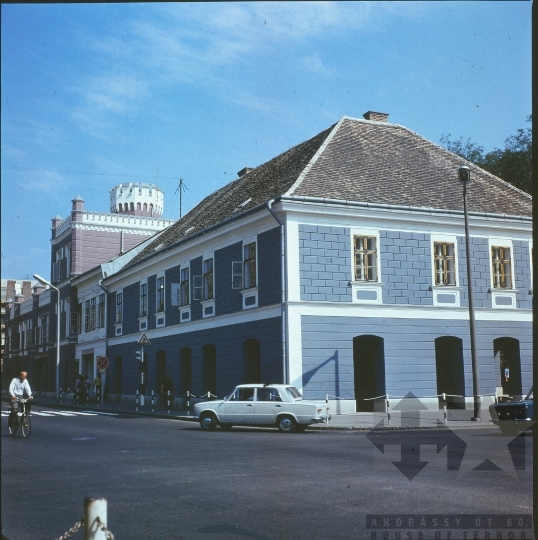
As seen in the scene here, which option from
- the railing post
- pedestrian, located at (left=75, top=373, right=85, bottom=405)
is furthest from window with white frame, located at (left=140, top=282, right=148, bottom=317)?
the railing post

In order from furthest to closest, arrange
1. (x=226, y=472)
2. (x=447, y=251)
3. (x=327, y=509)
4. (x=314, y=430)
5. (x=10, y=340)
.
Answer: (x=447, y=251) → (x=314, y=430) → (x=226, y=472) → (x=327, y=509) → (x=10, y=340)

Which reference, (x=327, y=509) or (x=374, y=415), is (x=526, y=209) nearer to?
(x=374, y=415)

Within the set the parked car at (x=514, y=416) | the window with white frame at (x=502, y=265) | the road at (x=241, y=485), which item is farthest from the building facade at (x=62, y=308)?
the window with white frame at (x=502, y=265)

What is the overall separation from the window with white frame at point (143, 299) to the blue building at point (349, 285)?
2.8 inches

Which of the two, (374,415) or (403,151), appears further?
→ (403,151)

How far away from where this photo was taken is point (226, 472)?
32.6ft

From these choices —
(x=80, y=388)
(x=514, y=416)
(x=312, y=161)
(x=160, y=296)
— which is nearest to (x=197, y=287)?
(x=160, y=296)

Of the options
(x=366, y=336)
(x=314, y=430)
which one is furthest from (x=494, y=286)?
(x=314, y=430)

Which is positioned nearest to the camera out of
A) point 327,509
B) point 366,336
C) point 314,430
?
point 327,509

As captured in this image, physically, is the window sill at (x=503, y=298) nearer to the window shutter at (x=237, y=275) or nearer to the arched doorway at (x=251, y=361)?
the arched doorway at (x=251, y=361)

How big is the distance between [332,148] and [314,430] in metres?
10.5

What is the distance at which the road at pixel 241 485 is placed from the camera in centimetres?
660

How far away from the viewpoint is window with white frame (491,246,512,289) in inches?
935

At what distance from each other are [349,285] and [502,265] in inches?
247
